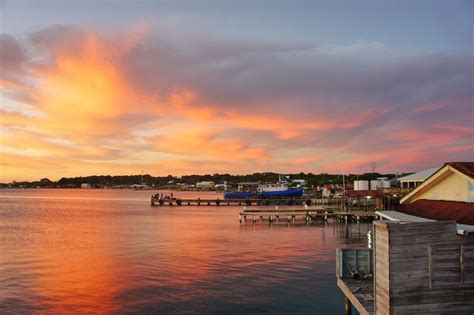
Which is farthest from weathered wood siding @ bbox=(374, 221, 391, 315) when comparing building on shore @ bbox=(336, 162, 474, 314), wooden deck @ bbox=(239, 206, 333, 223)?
wooden deck @ bbox=(239, 206, 333, 223)

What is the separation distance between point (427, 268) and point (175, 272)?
20345 millimetres

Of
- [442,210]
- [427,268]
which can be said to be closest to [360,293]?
[442,210]

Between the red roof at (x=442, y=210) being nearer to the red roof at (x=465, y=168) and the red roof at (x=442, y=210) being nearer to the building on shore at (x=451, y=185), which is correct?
the building on shore at (x=451, y=185)

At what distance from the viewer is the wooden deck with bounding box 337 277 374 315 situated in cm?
1550

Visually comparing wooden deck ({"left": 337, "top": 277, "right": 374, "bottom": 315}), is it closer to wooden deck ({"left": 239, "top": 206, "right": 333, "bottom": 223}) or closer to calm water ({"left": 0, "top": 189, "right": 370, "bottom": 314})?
calm water ({"left": 0, "top": 189, "right": 370, "bottom": 314})

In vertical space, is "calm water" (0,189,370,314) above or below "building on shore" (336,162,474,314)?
below

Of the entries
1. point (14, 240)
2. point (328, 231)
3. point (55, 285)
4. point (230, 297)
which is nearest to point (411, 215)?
point (230, 297)

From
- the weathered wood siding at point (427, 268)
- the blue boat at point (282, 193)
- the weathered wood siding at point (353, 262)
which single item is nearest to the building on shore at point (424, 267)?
the weathered wood siding at point (427, 268)

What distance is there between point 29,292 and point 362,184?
7669 cm

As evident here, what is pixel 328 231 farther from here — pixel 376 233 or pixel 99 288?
pixel 376 233

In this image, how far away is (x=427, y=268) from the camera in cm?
1259

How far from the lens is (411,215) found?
1989 centimetres

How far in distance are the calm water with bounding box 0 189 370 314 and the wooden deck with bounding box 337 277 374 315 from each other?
3.00m

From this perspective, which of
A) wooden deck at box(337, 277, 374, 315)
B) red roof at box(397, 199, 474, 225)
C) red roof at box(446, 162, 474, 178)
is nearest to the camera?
wooden deck at box(337, 277, 374, 315)
